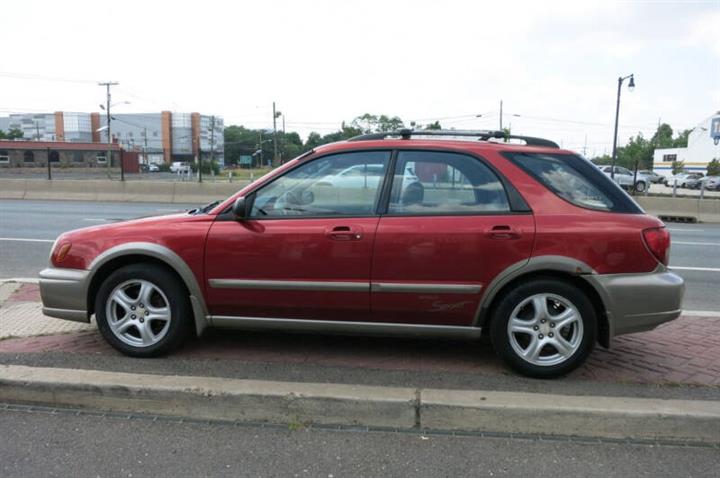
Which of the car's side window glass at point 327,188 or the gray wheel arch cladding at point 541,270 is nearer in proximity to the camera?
the gray wheel arch cladding at point 541,270

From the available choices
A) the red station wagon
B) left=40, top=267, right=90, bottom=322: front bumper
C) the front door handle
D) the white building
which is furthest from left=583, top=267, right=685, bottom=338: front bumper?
the white building

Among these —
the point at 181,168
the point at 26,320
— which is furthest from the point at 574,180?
the point at 181,168

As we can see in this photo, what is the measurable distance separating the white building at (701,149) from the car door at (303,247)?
66.8 metres

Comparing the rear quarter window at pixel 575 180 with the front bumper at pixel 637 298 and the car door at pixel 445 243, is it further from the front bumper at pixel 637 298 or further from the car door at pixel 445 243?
the front bumper at pixel 637 298

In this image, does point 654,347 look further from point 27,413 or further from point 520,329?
point 27,413

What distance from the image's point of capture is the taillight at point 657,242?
3.71 m

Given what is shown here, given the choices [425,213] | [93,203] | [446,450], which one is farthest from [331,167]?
[93,203]

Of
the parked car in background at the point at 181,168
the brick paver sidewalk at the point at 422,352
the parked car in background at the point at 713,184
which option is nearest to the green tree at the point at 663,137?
the parked car in background at the point at 713,184

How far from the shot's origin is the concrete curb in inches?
127

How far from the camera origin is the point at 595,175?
3914 millimetres

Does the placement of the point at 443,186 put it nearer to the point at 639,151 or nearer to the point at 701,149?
the point at 701,149

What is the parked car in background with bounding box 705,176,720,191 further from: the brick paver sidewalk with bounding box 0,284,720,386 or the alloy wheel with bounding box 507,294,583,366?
the alloy wheel with bounding box 507,294,583,366

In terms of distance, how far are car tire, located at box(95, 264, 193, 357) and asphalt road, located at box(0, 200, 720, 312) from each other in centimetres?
404

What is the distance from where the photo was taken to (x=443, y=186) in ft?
12.9
